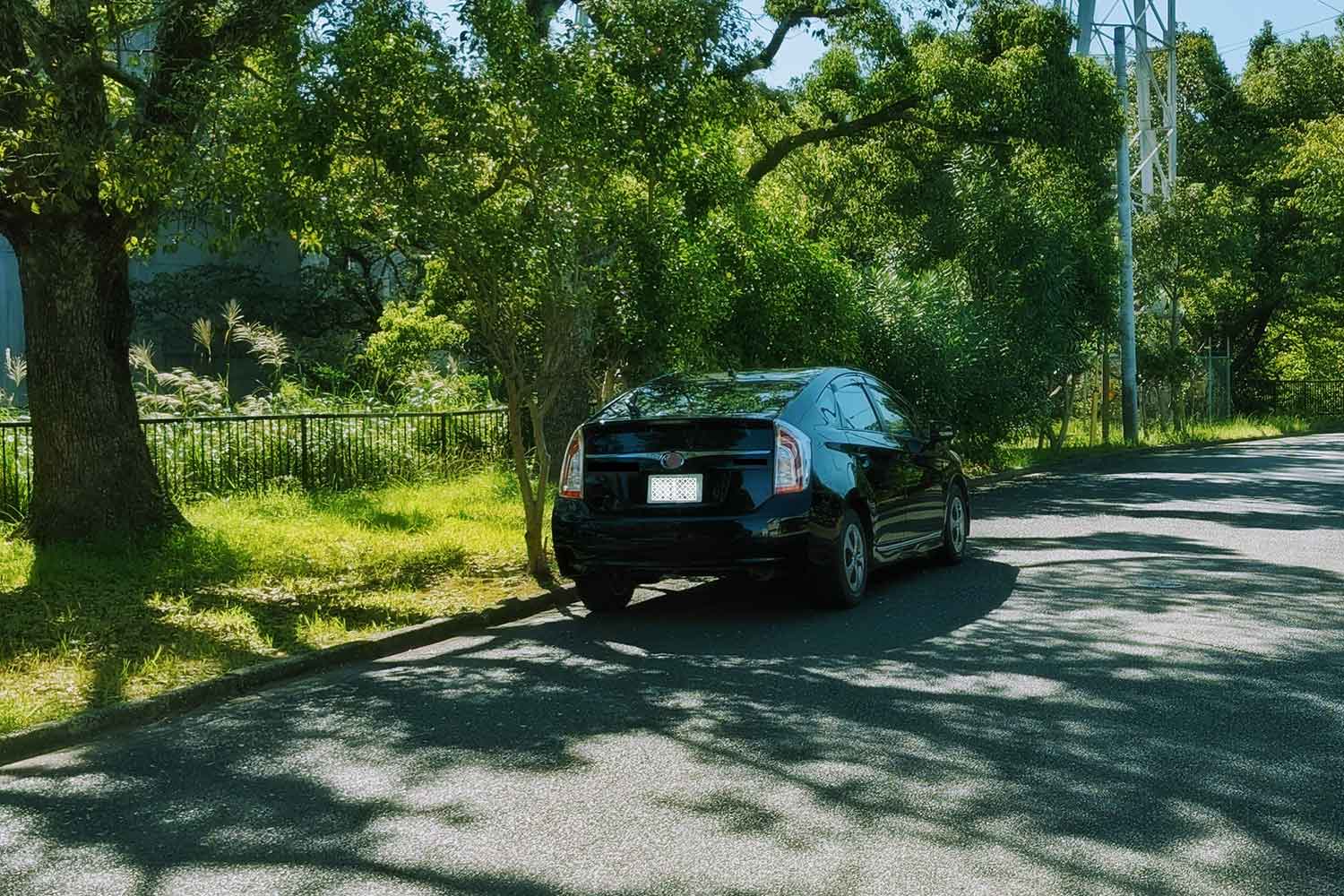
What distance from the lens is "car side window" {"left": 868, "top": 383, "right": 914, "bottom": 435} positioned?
36.8 feet

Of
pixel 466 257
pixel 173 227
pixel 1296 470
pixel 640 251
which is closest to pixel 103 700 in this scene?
pixel 466 257

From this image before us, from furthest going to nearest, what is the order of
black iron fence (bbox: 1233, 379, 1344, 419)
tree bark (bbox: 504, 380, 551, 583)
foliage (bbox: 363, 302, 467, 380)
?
black iron fence (bbox: 1233, 379, 1344, 419)
foliage (bbox: 363, 302, 467, 380)
tree bark (bbox: 504, 380, 551, 583)

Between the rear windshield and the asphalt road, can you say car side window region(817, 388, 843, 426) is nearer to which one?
the rear windshield

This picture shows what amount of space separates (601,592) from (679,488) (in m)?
1.14

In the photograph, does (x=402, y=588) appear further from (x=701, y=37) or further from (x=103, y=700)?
(x=701, y=37)

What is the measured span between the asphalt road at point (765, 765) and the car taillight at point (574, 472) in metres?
0.84

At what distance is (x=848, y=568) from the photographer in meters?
9.66

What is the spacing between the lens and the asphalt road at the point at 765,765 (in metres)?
4.59

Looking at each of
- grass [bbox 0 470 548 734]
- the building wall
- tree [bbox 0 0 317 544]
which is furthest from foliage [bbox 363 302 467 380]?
the building wall

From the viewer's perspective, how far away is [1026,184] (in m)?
24.6

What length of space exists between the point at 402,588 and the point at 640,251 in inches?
132

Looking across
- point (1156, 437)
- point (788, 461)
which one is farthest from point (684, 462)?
point (1156, 437)

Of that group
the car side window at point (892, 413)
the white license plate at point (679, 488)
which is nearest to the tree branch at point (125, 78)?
the white license plate at point (679, 488)

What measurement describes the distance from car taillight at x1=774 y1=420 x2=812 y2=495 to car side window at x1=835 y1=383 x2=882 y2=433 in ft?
3.38
